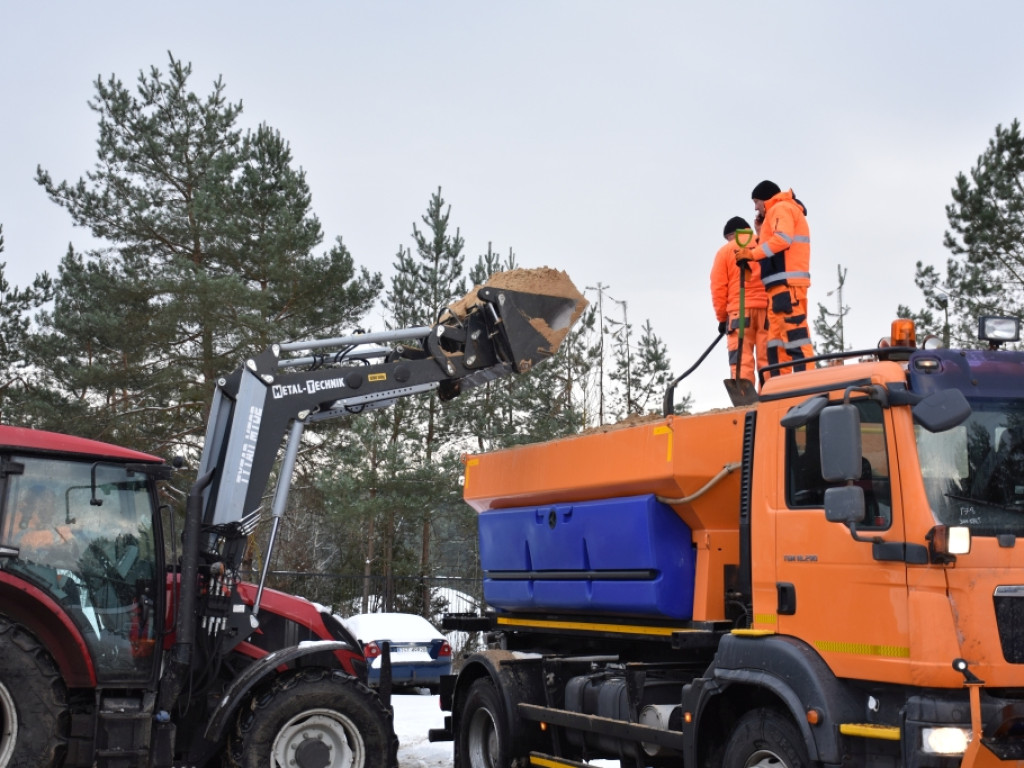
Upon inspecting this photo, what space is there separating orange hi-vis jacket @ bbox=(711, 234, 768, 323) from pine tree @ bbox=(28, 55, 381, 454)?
14.8 metres

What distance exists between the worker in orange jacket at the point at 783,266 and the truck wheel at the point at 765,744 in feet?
10.7

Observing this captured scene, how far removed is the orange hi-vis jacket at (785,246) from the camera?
8.66 m

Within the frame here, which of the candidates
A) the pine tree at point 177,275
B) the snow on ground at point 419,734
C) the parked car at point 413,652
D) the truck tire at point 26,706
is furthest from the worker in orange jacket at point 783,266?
the pine tree at point 177,275

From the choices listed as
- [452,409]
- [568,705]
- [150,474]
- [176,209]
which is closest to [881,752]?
[568,705]

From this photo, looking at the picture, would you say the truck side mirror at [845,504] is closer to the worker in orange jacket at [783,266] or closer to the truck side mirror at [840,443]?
the truck side mirror at [840,443]

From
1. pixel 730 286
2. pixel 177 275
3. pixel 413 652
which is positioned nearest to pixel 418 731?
pixel 413 652

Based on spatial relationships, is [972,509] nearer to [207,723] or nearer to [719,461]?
[719,461]

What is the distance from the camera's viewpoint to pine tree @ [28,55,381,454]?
917 inches

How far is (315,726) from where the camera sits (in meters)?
8.30

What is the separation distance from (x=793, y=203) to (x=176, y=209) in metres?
19.0

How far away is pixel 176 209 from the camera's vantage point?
984 inches

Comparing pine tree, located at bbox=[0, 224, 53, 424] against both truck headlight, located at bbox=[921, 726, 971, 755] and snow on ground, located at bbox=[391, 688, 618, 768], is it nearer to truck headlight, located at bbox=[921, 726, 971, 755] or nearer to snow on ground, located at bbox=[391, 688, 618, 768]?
snow on ground, located at bbox=[391, 688, 618, 768]

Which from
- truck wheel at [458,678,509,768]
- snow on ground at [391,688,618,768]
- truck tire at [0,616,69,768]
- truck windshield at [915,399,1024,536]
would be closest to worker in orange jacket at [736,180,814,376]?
truck windshield at [915,399,1024,536]

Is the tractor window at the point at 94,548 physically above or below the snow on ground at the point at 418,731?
above
